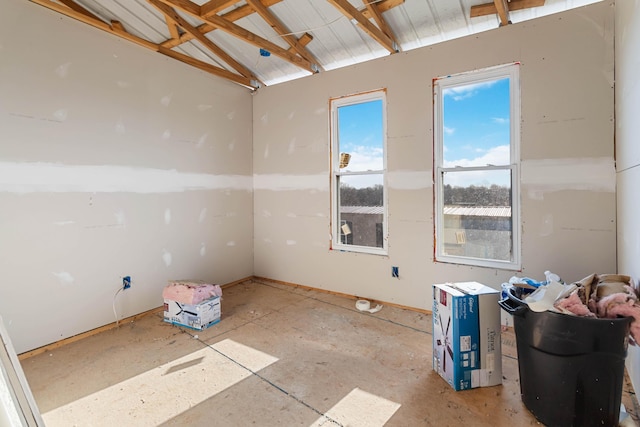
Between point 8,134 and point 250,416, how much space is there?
2716 mm

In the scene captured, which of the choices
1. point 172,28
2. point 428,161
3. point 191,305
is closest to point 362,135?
point 428,161

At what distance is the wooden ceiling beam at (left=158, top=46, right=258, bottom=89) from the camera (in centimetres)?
344

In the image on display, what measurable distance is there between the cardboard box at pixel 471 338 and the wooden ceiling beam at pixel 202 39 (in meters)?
3.35

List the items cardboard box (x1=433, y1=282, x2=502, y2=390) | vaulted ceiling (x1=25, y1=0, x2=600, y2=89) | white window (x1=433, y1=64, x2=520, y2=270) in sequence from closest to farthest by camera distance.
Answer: cardboard box (x1=433, y1=282, x2=502, y2=390), vaulted ceiling (x1=25, y1=0, x2=600, y2=89), white window (x1=433, y1=64, x2=520, y2=270)

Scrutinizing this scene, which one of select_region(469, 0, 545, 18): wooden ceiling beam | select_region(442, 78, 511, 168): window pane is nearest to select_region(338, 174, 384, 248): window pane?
select_region(442, 78, 511, 168): window pane

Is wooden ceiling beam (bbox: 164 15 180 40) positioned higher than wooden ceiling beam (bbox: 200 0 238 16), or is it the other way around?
wooden ceiling beam (bbox: 164 15 180 40)

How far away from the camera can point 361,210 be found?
12.3 feet

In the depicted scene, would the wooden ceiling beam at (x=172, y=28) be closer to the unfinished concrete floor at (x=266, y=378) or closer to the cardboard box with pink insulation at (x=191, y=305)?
the cardboard box with pink insulation at (x=191, y=305)

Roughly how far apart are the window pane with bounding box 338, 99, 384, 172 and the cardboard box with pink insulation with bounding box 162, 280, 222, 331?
2085mm

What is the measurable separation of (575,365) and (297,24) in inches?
138

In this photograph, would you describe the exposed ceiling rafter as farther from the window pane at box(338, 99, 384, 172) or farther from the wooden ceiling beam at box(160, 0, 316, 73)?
the wooden ceiling beam at box(160, 0, 316, 73)

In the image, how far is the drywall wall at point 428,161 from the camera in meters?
2.48

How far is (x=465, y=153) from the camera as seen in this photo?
9.98 ft

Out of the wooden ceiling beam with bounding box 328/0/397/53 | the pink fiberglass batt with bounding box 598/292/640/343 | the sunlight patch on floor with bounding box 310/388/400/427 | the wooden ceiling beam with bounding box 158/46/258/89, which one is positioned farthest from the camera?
the wooden ceiling beam with bounding box 158/46/258/89
